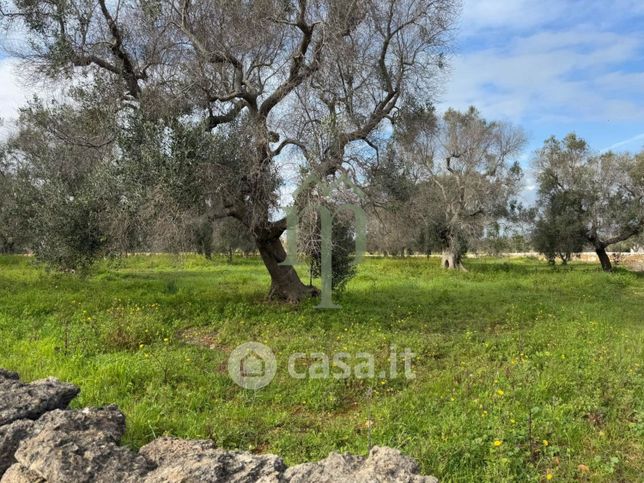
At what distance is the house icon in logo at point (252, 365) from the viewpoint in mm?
6551

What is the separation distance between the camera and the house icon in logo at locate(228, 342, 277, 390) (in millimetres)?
6551

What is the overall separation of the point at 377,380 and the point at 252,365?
2.07 metres

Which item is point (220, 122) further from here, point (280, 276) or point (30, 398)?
point (30, 398)

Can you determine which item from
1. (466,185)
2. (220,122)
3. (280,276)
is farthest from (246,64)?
(466,185)

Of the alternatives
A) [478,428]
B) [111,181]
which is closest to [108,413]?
[478,428]

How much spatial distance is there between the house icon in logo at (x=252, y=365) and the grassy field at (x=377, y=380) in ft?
0.52

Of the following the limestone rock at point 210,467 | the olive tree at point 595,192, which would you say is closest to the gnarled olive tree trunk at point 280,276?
the limestone rock at point 210,467

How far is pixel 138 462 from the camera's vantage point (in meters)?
2.97

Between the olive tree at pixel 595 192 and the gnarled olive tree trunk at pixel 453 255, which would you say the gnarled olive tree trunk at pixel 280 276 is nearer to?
the gnarled olive tree trunk at pixel 453 255

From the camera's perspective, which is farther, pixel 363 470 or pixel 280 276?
pixel 280 276

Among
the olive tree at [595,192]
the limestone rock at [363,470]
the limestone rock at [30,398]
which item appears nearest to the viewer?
the limestone rock at [363,470]

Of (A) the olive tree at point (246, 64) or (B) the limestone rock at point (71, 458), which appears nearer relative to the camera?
(B) the limestone rock at point (71, 458)

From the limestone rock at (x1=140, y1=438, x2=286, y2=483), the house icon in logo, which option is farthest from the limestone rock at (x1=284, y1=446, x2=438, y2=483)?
the house icon in logo

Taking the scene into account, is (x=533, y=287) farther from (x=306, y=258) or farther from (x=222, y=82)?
(x=222, y=82)
